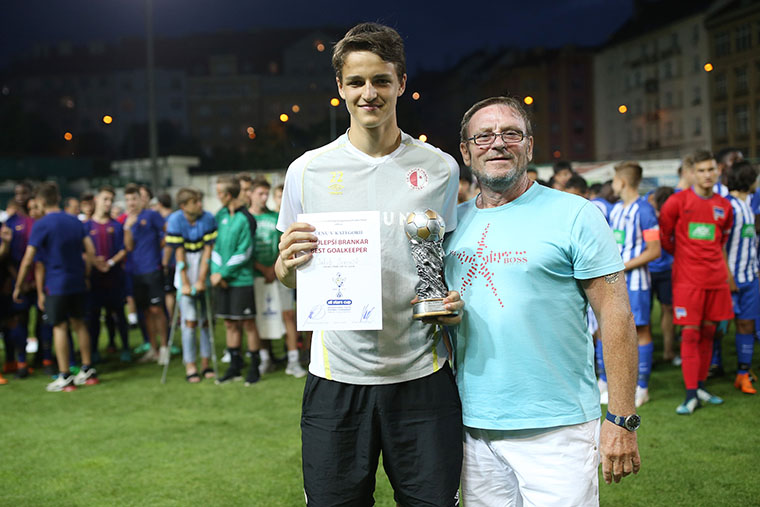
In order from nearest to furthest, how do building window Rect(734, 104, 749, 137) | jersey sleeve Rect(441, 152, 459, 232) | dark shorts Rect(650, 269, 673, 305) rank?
1. jersey sleeve Rect(441, 152, 459, 232)
2. dark shorts Rect(650, 269, 673, 305)
3. building window Rect(734, 104, 749, 137)

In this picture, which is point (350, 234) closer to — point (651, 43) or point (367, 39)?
point (367, 39)

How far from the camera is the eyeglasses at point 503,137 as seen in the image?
100 inches

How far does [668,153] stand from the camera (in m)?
59.6

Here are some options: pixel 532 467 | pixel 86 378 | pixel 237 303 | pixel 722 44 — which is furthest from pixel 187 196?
pixel 722 44

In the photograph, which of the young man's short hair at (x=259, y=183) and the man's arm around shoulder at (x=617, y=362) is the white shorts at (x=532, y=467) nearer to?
the man's arm around shoulder at (x=617, y=362)

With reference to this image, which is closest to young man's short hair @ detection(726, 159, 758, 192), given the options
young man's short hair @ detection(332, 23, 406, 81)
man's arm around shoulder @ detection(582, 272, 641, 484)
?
man's arm around shoulder @ detection(582, 272, 641, 484)

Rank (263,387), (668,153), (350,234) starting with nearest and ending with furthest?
(350,234) < (263,387) < (668,153)

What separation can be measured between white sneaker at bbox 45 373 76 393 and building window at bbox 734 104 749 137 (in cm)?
5113

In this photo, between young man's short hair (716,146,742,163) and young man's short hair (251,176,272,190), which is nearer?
young man's short hair (251,176,272,190)

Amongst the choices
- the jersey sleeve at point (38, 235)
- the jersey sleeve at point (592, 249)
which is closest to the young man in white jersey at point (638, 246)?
the jersey sleeve at point (592, 249)

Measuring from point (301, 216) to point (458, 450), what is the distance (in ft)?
3.36

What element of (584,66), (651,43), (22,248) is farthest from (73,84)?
(22,248)

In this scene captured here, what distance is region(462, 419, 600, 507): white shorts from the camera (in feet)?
8.03

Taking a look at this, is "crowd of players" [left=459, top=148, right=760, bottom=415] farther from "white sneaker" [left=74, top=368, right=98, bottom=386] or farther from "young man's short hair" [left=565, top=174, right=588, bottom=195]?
"white sneaker" [left=74, top=368, right=98, bottom=386]
